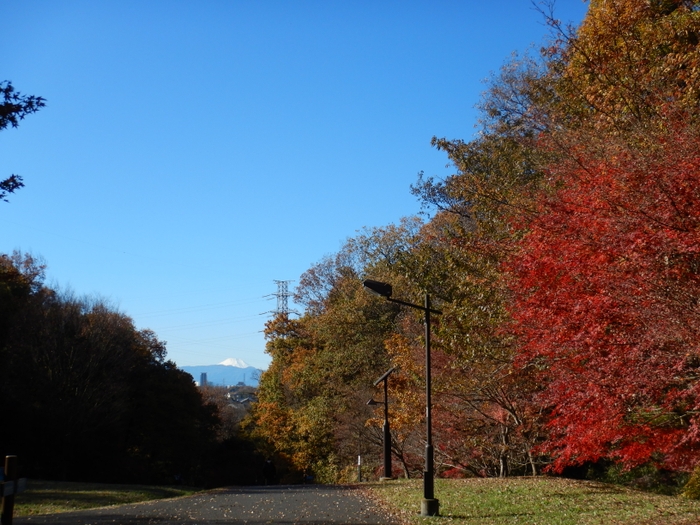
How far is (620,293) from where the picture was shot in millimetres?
10117

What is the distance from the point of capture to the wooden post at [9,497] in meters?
7.29

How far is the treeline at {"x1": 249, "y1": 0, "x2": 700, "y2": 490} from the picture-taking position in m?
9.80

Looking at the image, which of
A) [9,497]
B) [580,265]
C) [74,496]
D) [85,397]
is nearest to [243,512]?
[74,496]

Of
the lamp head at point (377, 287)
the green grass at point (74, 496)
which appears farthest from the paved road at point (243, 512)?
the lamp head at point (377, 287)

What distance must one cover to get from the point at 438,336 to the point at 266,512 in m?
6.05

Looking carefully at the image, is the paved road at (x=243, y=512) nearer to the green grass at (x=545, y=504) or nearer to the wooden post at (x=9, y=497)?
the green grass at (x=545, y=504)

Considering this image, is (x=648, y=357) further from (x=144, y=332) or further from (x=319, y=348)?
(x=144, y=332)

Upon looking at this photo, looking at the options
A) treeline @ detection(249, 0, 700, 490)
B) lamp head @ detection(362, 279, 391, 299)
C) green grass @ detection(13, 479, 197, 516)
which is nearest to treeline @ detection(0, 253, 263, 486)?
green grass @ detection(13, 479, 197, 516)

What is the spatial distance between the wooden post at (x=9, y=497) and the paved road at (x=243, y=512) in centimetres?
486

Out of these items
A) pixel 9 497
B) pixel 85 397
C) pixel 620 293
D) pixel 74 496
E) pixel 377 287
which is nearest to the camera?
pixel 9 497

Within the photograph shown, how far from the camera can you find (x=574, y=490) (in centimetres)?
1513

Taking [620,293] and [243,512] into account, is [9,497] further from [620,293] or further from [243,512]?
[620,293]

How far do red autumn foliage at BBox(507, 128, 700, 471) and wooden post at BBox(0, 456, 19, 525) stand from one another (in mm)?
8173

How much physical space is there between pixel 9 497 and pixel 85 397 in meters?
29.7
